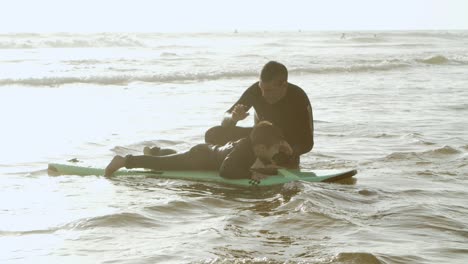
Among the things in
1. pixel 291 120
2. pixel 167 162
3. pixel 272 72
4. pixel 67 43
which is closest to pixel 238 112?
pixel 272 72

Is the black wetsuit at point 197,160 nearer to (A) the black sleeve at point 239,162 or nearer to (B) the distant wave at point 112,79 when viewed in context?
(A) the black sleeve at point 239,162

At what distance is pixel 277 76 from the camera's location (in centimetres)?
825

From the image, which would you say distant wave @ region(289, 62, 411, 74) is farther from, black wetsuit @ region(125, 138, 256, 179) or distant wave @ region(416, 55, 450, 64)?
black wetsuit @ region(125, 138, 256, 179)

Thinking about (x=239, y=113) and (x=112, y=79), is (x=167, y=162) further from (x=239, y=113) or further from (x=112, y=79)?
(x=112, y=79)

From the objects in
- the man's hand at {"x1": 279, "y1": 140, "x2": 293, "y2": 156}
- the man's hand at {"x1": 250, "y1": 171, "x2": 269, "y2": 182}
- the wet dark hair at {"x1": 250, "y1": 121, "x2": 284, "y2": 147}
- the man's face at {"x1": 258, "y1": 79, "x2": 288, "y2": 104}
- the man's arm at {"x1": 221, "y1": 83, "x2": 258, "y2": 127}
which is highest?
the man's face at {"x1": 258, "y1": 79, "x2": 288, "y2": 104}

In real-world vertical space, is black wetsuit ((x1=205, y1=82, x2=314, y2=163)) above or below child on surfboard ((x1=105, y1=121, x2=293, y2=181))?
above

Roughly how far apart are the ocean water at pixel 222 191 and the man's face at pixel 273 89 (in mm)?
1048

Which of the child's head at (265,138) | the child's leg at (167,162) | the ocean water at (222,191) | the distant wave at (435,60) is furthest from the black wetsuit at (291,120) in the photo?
the distant wave at (435,60)

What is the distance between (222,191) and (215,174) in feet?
→ 1.57

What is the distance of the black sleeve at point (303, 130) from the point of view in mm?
8531

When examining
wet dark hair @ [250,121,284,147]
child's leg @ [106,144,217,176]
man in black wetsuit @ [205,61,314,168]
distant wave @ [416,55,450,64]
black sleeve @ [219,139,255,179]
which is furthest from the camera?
distant wave @ [416,55,450,64]

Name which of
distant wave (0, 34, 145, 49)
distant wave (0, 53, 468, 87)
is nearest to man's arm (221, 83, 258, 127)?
distant wave (0, 53, 468, 87)

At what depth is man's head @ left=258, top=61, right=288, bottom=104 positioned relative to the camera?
26.9 feet

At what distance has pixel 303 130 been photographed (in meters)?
8.59
